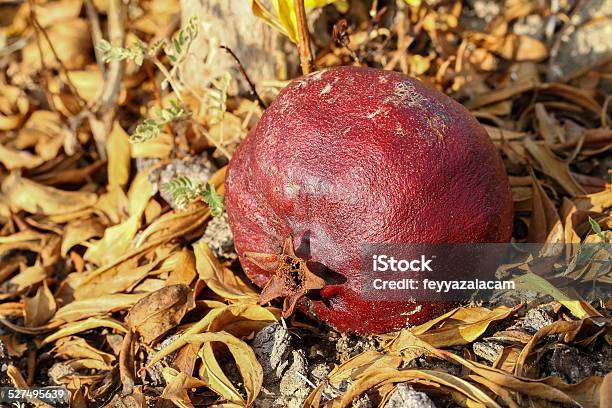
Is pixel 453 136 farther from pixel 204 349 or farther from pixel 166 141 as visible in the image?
pixel 166 141

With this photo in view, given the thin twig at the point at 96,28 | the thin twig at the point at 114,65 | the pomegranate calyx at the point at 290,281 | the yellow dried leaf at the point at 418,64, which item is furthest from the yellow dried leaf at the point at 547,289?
the thin twig at the point at 96,28

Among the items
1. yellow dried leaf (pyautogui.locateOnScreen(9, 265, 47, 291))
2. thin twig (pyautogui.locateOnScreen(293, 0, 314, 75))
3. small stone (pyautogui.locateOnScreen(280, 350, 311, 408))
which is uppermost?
thin twig (pyautogui.locateOnScreen(293, 0, 314, 75))

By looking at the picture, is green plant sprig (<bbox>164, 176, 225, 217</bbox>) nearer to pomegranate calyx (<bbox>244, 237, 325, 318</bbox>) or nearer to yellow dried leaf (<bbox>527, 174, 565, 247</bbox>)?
pomegranate calyx (<bbox>244, 237, 325, 318</bbox>)

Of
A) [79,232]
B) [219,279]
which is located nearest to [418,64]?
[219,279]

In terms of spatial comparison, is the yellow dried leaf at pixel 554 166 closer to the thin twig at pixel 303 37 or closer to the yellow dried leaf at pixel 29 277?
the thin twig at pixel 303 37

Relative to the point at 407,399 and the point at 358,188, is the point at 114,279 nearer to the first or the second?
the point at 358,188

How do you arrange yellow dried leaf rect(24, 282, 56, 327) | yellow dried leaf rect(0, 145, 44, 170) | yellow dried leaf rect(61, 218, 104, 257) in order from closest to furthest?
yellow dried leaf rect(24, 282, 56, 327), yellow dried leaf rect(61, 218, 104, 257), yellow dried leaf rect(0, 145, 44, 170)

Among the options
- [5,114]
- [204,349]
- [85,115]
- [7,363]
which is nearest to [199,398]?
[204,349]

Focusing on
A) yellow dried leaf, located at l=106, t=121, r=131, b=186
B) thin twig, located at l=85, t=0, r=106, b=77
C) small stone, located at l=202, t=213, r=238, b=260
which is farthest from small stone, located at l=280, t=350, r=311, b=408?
thin twig, located at l=85, t=0, r=106, b=77
